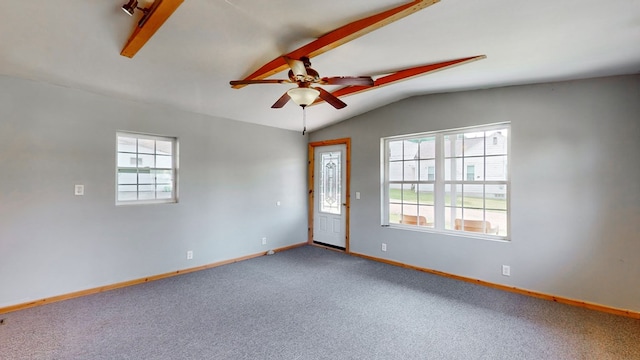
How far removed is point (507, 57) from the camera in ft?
8.65

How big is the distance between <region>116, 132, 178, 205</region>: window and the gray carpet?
3.89 feet

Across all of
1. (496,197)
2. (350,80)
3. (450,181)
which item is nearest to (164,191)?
(350,80)

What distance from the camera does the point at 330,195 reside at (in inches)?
218

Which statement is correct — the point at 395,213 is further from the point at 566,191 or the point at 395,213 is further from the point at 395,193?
the point at 566,191

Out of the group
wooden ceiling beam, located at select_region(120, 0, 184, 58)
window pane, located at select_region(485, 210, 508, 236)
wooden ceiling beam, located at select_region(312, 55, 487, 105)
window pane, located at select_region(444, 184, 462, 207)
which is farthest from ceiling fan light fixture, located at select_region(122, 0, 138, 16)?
window pane, located at select_region(485, 210, 508, 236)

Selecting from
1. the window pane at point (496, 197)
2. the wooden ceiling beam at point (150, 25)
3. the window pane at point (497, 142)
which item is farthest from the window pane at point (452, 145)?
the wooden ceiling beam at point (150, 25)

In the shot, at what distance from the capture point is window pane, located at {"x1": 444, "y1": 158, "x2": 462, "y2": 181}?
156 inches

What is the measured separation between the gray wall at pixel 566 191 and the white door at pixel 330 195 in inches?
73.8

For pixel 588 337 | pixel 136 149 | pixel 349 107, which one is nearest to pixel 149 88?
pixel 136 149

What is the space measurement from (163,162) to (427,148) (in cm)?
396

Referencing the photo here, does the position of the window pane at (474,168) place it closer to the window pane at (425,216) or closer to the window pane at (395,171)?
the window pane at (425,216)

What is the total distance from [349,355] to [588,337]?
2.16 m

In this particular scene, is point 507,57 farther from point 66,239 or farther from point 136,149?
point 66,239

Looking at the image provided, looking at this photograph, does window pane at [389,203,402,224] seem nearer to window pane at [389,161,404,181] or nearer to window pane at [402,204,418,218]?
window pane at [402,204,418,218]
